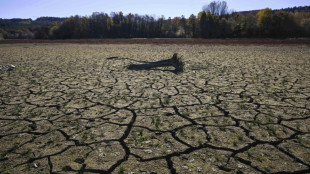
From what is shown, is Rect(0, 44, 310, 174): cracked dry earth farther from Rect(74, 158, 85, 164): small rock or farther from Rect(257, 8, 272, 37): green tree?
Rect(257, 8, 272, 37): green tree

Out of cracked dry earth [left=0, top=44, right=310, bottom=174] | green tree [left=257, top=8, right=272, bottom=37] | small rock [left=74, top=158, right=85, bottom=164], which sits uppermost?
green tree [left=257, top=8, right=272, bottom=37]

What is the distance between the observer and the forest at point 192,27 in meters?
34.4

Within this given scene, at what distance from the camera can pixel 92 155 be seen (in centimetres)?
218

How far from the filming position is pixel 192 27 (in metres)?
44.4

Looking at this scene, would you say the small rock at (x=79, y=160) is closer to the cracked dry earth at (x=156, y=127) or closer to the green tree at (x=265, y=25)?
the cracked dry earth at (x=156, y=127)

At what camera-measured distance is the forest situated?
3444 cm

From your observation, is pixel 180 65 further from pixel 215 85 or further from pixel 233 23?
pixel 233 23

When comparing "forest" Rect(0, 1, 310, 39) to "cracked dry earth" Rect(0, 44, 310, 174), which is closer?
"cracked dry earth" Rect(0, 44, 310, 174)

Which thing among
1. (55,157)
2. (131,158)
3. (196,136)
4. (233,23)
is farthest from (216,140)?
(233,23)

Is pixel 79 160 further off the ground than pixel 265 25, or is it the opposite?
pixel 265 25

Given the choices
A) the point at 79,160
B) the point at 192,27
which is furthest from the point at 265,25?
A: the point at 79,160

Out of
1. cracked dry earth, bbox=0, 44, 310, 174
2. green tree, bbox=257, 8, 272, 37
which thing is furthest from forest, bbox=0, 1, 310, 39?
cracked dry earth, bbox=0, 44, 310, 174

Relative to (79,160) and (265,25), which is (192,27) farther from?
(79,160)

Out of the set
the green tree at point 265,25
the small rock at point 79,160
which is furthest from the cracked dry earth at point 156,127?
the green tree at point 265,25
